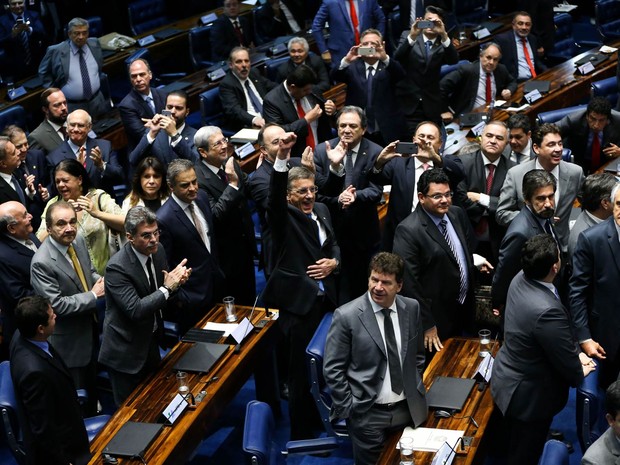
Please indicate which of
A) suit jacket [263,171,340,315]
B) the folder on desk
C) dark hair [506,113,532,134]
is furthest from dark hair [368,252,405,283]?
dark hair [506,113,532,134]

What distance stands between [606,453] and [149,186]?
11.0ft

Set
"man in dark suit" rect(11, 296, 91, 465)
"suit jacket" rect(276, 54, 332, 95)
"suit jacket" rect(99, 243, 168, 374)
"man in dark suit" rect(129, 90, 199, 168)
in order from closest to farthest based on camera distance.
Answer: "man in dark suit" rect(11, 296, 91, 465), "suit jacket" rect(99, 243, 168, 374), "man in dark suit" rect(129, 90, 199, 168), "suit jacket" rect(276, 54, 332, 95)

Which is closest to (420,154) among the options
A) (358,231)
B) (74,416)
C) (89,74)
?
(358,231)

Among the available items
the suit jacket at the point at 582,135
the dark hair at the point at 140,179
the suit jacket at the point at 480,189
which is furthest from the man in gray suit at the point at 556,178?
the dark hair at the point at 140,179

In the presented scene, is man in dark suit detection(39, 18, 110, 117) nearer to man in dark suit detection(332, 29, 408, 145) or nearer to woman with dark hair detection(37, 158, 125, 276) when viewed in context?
man in dark suit detection(332, 29, 408, 145)

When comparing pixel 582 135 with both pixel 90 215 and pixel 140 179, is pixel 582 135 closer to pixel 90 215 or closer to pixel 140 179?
pixel 140 179

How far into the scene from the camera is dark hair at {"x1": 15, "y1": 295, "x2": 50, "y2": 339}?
4816mm

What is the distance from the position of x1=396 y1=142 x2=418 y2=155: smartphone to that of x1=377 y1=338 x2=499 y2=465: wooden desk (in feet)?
4.58

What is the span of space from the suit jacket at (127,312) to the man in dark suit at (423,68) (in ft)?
12.6

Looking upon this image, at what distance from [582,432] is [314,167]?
2.52m

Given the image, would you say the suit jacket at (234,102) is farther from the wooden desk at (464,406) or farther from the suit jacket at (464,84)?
the wooden desk at (464,406)

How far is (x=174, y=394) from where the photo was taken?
536 cm

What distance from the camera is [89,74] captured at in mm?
9219

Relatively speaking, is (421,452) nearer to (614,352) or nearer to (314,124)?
(614,352)
